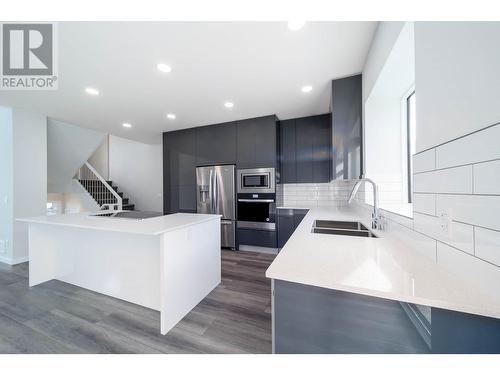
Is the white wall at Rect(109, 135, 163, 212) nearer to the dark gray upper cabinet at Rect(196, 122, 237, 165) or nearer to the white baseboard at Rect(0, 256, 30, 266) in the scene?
the dark gray upper cabinet at Rect(196, 122, 237, 165)

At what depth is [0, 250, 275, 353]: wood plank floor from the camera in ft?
4.37

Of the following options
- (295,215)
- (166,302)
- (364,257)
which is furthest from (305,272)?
(295,215)

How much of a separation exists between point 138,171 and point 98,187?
120 centimetres

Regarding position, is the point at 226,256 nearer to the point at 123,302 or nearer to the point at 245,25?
the point at 123,302

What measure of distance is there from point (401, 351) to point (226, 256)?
2.73m

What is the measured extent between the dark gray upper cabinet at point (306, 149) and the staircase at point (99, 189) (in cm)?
508

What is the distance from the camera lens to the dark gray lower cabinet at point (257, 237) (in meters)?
3.21

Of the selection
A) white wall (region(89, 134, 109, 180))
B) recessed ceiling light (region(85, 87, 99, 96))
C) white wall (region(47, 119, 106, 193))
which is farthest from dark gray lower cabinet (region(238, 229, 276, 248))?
white wall (region(89, 134, 109, 180))

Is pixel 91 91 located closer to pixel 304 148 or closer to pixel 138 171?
pixel 304 148

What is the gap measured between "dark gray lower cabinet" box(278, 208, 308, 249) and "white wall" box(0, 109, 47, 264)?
399 centimetres

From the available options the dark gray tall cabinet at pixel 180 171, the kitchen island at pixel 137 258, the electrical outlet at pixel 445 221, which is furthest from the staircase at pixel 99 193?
the electrical outlet at pixel 445 221

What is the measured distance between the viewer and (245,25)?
1378 millimetres

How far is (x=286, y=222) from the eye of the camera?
3.15 metres
